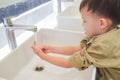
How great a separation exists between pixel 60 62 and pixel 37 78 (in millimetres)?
198

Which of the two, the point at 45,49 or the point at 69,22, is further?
the point at 69,22

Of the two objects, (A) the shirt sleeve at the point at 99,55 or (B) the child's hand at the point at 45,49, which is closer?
(A) the shirt sleeve at the point at 99,55

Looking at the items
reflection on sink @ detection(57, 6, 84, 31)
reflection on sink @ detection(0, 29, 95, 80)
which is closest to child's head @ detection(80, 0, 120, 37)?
reflection on sink @ detection(0, 29, 95, 80)

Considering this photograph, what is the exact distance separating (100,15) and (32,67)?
49 cm

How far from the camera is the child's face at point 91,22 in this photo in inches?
23.9

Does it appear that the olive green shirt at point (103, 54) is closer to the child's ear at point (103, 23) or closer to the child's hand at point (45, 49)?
the child's ear at point (103, 23)

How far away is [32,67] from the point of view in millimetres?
890

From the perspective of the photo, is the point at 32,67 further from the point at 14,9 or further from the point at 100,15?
the point at 100,15

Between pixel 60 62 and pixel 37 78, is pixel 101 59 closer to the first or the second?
pixel 60 62

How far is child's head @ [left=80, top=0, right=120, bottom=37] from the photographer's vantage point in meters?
0.56

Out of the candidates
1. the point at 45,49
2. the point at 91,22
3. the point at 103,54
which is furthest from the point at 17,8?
the point at 103,54

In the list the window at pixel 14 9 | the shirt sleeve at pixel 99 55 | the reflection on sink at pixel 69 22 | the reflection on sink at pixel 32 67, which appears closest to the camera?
the shirt sleeve at pixel 99 55

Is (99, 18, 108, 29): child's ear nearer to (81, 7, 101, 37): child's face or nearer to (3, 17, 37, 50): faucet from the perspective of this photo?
(81, 7, 101, 37): child's face

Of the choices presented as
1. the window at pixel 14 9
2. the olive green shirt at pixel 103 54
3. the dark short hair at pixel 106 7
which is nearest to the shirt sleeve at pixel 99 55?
the olive green shirt at pixel 103 54
